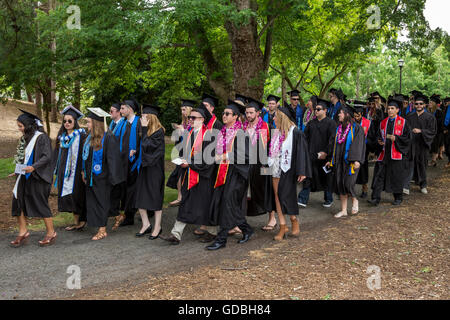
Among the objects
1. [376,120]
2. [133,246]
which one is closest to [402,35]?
[376,120]

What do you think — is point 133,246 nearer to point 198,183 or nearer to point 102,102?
point 198,183

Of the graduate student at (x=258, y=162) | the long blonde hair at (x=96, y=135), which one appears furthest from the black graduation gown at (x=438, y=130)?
the long blonde hair at (x=96, y=135)

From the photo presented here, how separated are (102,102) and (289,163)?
748 inches

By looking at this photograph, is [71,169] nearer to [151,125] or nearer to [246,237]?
[151,125]

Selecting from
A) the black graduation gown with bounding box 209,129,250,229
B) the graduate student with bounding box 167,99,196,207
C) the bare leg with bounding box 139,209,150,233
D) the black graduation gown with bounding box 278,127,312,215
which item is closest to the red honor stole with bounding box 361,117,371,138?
the black graduation gown with bounding box 278,127,312,215

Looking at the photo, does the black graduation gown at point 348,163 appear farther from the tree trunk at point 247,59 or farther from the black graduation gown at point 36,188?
the black graduation gown at point 36,188

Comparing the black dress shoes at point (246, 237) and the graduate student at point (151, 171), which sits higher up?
the graduate student at point (151, 171)

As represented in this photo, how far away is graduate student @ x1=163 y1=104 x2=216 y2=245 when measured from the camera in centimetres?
659

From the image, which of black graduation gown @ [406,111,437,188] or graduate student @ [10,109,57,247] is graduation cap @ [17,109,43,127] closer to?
graduate student @ [10,109,57,247]

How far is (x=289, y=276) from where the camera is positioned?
5.13 meters

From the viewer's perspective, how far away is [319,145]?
925cm

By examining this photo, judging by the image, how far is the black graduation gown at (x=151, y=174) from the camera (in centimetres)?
704

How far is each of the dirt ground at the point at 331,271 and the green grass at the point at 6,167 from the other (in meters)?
9.87

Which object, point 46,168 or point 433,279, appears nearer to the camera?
point 433,279
